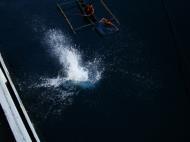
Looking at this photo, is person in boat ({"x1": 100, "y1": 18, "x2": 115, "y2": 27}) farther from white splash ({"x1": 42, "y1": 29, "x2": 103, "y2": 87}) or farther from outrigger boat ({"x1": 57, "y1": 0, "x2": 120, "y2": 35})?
white splash ({"x1": 42, "y1": 29, "x2": 103, "y2": 87})

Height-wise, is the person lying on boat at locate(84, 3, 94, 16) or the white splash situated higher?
the person lying on boat at locate(84, 3, 94, 16)

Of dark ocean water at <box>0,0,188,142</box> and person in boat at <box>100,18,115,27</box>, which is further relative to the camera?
person in boat at <box>100,18,115,27</box>

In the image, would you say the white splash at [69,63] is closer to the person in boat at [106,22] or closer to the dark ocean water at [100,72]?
the dark ocean water at [100,72]

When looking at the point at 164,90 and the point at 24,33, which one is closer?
the point at 164,90

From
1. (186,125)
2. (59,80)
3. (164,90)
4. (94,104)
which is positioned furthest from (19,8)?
(186,125)

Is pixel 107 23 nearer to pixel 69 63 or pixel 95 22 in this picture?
pixel 95 22

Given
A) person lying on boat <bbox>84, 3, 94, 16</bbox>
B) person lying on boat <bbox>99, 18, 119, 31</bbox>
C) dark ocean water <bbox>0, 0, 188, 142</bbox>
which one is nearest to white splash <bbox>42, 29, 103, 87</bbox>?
dark ocean water <bbox>0, 0, 188, 142</bbox>

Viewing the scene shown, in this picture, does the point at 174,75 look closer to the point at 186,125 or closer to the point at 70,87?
the point at 186,125
